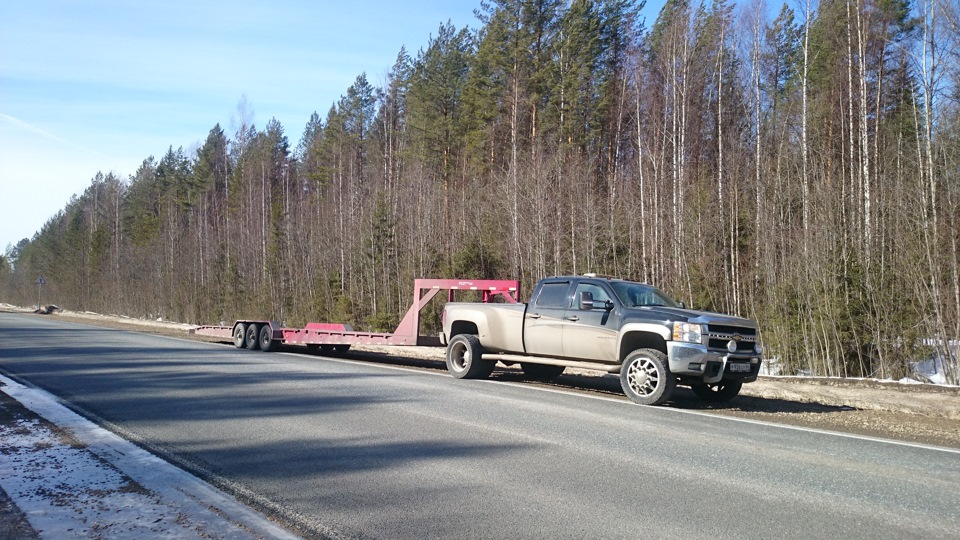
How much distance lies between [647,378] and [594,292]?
1972 mm

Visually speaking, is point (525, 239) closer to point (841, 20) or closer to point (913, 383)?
point (841, 20)

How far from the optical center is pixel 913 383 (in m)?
12.5

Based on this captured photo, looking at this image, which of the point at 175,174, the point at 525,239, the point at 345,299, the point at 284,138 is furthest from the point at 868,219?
the point at 175,174

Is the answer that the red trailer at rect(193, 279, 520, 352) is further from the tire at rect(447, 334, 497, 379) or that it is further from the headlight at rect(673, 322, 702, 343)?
the headlight at rect(673, 322, 702, 343)


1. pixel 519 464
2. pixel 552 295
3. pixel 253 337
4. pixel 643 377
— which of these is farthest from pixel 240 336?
pixel 519 464

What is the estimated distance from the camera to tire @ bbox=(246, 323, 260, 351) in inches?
838

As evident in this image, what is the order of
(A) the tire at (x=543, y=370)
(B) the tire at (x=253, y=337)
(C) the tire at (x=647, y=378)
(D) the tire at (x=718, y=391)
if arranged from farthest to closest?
1. (B) the tire at (x=253, y=337)
2. (A) the tire at (x=543, y=370)
3. (D) the tire at (x=718, y=391)
4. (C) the tire at (x=647, y=378)

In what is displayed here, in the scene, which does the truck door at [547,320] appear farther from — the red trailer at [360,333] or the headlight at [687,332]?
the red trailer at [360,333]

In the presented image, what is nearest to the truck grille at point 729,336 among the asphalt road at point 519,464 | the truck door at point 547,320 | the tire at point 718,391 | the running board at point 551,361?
the tire at point 718,391

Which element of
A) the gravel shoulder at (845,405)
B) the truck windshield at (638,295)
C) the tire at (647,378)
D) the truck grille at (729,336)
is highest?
the truck windshield at (638,295)

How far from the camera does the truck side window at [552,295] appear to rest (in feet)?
41.9

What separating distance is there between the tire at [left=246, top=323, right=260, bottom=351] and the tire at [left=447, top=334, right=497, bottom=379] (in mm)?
8978

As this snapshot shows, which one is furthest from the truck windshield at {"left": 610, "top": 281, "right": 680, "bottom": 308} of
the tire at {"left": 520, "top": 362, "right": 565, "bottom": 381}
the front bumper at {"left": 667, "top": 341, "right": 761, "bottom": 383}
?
the tire at {"left": 520, "top": 362, "right": 565, "bottom": 381}

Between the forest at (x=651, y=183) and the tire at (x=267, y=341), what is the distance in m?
10.4
